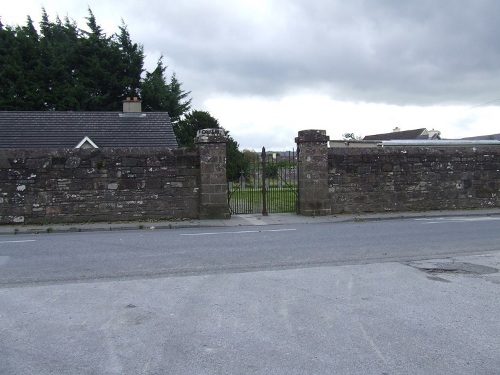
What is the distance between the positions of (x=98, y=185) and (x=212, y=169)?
364 centimetres

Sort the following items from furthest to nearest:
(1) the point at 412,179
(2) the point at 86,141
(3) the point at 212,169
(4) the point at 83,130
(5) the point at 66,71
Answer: (5) the point at 66,71, (4) the point at 83,130, (2) the point at 86,141, (1) the point at 412,179, (3) the point at 212,169

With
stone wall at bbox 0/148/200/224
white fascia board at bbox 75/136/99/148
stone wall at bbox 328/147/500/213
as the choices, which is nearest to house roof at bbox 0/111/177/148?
white fascia board at bbox 75/136/99/148

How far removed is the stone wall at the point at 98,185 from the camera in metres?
13.8

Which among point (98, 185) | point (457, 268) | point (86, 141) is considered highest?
point (86, 141)

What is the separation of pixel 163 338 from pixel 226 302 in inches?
49.6

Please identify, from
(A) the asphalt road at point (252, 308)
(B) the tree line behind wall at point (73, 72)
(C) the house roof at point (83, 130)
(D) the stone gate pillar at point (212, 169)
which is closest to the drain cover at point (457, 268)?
(A) the asphalt road at point (252, 308)

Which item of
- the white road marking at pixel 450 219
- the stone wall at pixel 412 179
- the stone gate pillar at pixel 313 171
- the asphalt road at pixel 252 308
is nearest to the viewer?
the asphalt road at pixel 252 308

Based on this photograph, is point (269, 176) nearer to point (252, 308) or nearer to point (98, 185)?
point (98, 185)

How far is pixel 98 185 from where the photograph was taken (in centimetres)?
1411

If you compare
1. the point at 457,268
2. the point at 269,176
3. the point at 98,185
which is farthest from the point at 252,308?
the point at 269,176

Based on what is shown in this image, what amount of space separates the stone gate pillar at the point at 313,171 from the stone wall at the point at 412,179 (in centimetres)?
35

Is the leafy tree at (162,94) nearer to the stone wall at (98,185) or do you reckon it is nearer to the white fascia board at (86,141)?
the white fascia board at (86,141)

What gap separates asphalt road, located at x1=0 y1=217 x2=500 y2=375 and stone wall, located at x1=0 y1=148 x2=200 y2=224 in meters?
4.40

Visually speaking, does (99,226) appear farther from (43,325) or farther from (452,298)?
(452,298)
